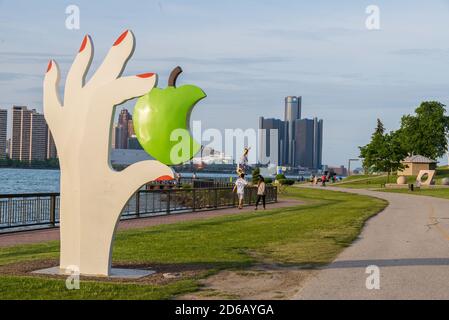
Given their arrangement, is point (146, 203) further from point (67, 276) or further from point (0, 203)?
point (67, 276)

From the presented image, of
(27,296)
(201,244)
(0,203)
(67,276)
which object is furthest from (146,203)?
(27,296)

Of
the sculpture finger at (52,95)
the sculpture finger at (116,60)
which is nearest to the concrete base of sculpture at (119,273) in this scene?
the sculpture finger at (52,95)

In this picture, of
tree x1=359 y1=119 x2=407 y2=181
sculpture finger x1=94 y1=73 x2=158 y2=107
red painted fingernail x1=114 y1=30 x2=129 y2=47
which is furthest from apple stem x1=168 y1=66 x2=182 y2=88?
tree x1=359 y1=119 x2=407 y2=181

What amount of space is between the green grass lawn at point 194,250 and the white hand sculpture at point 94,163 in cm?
106

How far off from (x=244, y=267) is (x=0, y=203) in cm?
1016

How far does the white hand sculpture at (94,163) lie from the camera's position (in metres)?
11.5

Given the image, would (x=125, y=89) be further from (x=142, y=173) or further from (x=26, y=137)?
(x=26, y=137)

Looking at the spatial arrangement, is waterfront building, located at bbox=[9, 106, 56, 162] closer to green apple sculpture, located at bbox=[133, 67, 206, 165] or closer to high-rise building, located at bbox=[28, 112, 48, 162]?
high-rise building, located at bbox=[28, 112, 48, 162]

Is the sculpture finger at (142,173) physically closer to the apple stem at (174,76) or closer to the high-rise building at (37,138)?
the apple stem at (174,76)

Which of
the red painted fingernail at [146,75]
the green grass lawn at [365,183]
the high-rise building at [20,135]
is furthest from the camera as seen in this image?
the high-rise building at [20,135]

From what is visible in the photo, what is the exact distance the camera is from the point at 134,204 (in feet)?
89.8

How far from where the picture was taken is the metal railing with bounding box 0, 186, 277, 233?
66.7ft

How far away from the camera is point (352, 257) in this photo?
46.5 ft

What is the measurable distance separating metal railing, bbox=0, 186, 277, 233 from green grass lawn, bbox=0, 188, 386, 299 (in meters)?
1.31
